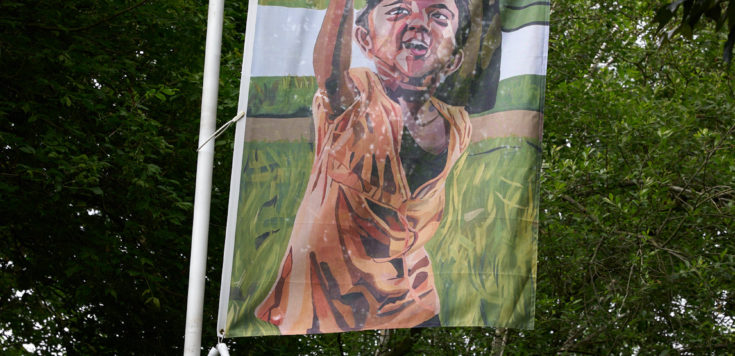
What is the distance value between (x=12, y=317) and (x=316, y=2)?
647 centimetres

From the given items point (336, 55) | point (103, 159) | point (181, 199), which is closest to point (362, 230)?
point (336, 55)

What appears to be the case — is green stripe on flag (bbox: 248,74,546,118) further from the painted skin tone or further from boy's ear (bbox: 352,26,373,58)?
boy's ear (bbox: 352,26,373,58)

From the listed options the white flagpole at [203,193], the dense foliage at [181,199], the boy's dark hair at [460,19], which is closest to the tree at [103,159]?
the dense foliage at [181,199]

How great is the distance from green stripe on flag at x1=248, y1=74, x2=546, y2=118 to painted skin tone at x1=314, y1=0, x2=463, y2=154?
4.4 inches

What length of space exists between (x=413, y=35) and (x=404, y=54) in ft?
0.34

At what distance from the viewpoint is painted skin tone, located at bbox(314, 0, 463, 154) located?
169 inches

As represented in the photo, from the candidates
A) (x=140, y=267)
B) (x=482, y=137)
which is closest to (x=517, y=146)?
(x=482, y=137)

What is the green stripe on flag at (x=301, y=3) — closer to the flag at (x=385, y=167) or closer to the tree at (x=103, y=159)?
the flag at (x=385, y=167)

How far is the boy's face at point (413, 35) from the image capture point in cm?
437

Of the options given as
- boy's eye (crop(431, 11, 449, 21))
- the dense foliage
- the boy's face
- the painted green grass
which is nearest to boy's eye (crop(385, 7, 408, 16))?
the boy's face

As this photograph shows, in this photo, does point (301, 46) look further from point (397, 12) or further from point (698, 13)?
point (698, 13)

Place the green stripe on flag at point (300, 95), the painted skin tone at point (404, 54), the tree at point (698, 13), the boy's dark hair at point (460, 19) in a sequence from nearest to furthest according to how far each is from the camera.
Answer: the tree at point (698, 13) → the green stripe on flag at point (300, 95) → the painted skin tone at point (404, 54) → the boy's dark hair at point (460, 19)

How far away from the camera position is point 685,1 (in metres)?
3.40

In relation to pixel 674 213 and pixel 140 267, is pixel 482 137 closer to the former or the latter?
pixel 140 267
